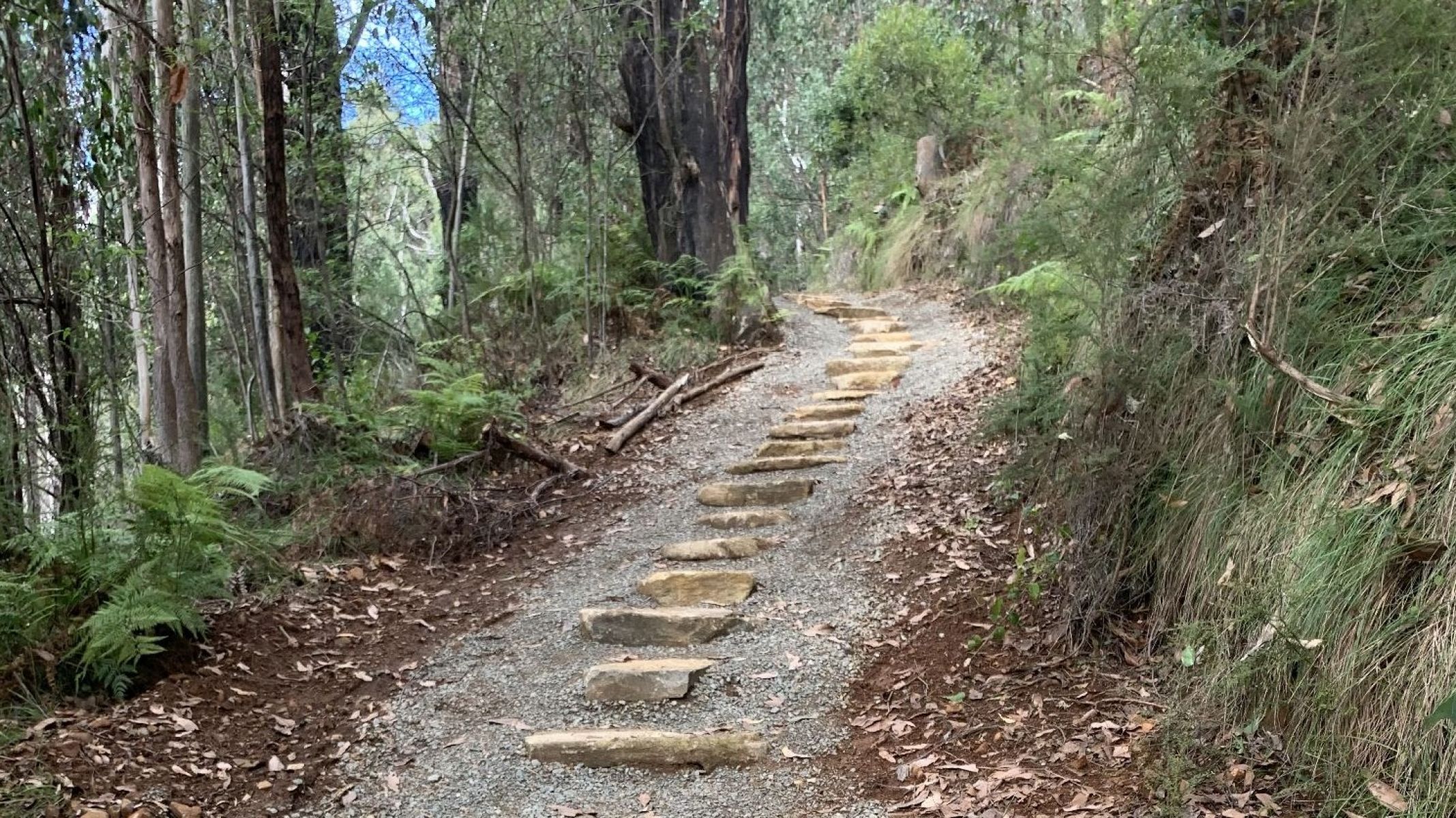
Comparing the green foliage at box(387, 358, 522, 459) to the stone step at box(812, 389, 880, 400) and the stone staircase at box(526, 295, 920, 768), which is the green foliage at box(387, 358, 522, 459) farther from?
the stone step at box(812, 389, 880, 400)

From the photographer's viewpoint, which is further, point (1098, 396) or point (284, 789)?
point (1098, 396)

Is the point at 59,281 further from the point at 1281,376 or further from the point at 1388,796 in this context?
the point at 1388,796

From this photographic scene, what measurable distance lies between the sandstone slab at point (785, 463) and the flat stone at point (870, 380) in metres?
1.68

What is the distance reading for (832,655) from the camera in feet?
15.0

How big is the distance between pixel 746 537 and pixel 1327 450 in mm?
3258

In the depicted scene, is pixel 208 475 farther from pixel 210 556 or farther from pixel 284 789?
pixel 284 789

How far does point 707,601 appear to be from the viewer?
5273 millimetres

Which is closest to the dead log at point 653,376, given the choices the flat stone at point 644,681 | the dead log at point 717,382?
the dead log at point 717,382

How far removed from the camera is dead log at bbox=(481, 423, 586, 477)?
7.03 m

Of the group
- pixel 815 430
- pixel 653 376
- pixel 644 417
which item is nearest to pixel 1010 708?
pixel 815 430

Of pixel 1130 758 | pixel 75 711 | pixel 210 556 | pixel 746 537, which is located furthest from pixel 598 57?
pixel 1130 758

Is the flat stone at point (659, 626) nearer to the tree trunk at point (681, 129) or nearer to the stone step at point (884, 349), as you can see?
the stone step at point (884, 349)

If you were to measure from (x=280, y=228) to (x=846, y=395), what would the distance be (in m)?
4.51

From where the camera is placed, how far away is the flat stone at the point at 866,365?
9.13 m
